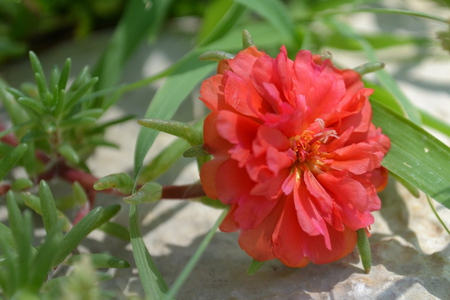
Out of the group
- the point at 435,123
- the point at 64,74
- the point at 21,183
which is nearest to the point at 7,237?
the point at 21,183

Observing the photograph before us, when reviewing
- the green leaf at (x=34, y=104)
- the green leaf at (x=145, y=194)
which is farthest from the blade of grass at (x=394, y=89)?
the green leaf at (x=34, y=104)

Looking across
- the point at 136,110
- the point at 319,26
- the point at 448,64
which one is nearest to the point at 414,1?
the point at 448,64

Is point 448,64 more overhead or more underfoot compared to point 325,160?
more underfoot

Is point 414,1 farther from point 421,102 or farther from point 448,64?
point 421,102

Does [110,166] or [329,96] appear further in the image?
[110,166]

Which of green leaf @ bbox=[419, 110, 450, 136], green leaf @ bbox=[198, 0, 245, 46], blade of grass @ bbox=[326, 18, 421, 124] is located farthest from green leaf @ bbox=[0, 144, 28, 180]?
green leaf @ bbox=[419, 110, 450, 136]

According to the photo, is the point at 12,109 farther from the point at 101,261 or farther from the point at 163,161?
the point at 101,261

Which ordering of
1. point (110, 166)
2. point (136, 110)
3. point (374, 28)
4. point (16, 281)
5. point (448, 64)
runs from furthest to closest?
point (374, 28)
point (448, 64)
point (136, 110)
point (110, 166)
point (16, 281)
